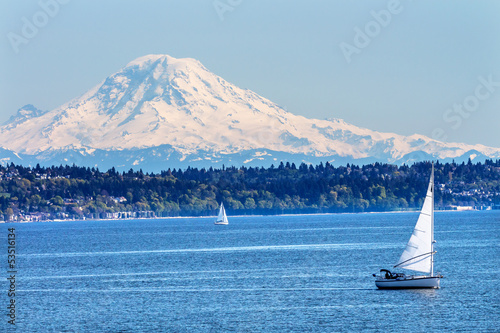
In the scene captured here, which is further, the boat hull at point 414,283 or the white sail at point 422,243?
the boat hull at point 414,283

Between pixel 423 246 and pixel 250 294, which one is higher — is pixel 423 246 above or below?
above

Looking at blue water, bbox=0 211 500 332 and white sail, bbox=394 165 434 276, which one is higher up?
white sail, bbox=394 165 434 276

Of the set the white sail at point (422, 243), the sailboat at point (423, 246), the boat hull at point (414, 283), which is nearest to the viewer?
the sailboat at point (423, 246)

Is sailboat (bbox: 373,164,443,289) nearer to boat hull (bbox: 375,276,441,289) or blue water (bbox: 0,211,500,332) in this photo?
boat hull (bbox: 375,276,441,289)

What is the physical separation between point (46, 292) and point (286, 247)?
73.6m

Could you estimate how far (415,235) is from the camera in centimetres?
8744

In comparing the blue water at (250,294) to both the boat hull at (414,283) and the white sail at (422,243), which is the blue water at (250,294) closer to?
the boat hull at (414,283)

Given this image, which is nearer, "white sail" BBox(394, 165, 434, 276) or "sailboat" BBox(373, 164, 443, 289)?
"sailboat" BBox(373, 164, 443, 289)

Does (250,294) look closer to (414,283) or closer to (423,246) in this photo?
(414,283)

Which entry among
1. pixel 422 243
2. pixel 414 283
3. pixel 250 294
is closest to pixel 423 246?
pixel 422 243

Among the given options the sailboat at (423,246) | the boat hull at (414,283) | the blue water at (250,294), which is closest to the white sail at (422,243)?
the sailboat at (423,246)

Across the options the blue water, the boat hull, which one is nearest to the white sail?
the boat hull

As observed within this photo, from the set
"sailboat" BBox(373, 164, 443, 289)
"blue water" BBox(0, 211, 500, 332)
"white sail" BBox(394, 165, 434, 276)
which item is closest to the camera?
"blue water" BBox(0, 211, 500, 332)

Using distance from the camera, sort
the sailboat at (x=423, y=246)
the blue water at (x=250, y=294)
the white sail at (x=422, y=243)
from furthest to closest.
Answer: the white sail at (x=422, y=243)
the sailboat at (x=423, y=246)
the blue water at (x=250, y=294)
